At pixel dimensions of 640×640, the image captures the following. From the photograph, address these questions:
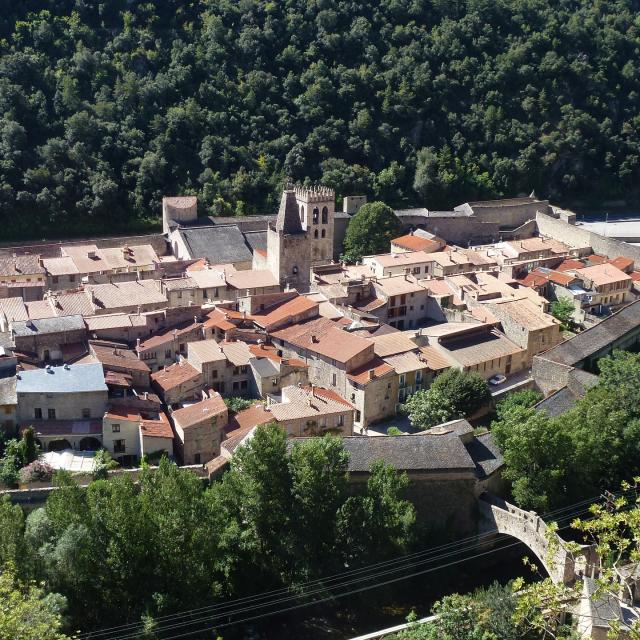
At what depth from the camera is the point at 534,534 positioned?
27.6 meters

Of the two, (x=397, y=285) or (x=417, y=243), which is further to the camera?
(x=417, y=243)

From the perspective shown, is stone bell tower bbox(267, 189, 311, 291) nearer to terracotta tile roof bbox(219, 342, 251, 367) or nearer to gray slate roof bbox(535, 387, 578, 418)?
terracotta tile roof bbox(219, 342, 251, 367)

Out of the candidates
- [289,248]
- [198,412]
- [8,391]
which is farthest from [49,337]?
[289,248]

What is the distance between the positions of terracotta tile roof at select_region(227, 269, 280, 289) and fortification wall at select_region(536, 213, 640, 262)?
20761 millimetres

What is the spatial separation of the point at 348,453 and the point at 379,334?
10.3m

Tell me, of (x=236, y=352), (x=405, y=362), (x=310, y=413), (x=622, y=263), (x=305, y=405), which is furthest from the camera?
(x=622, y=263)

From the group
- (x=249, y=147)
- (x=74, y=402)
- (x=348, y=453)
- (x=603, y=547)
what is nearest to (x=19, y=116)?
(x=249, y=147)

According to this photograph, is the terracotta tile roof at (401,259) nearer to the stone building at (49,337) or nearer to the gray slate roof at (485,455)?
the gray slate roof at (485,455)

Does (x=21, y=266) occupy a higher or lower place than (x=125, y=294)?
lower

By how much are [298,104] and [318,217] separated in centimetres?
1604

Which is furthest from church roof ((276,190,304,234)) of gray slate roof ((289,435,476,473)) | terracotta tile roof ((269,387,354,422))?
gray slate roof ((289,435,476,473))

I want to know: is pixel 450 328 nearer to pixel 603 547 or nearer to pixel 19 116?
pixel 603 547

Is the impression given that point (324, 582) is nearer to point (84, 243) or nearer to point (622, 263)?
point (84, 243)

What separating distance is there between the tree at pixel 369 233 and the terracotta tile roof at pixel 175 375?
706 inches
